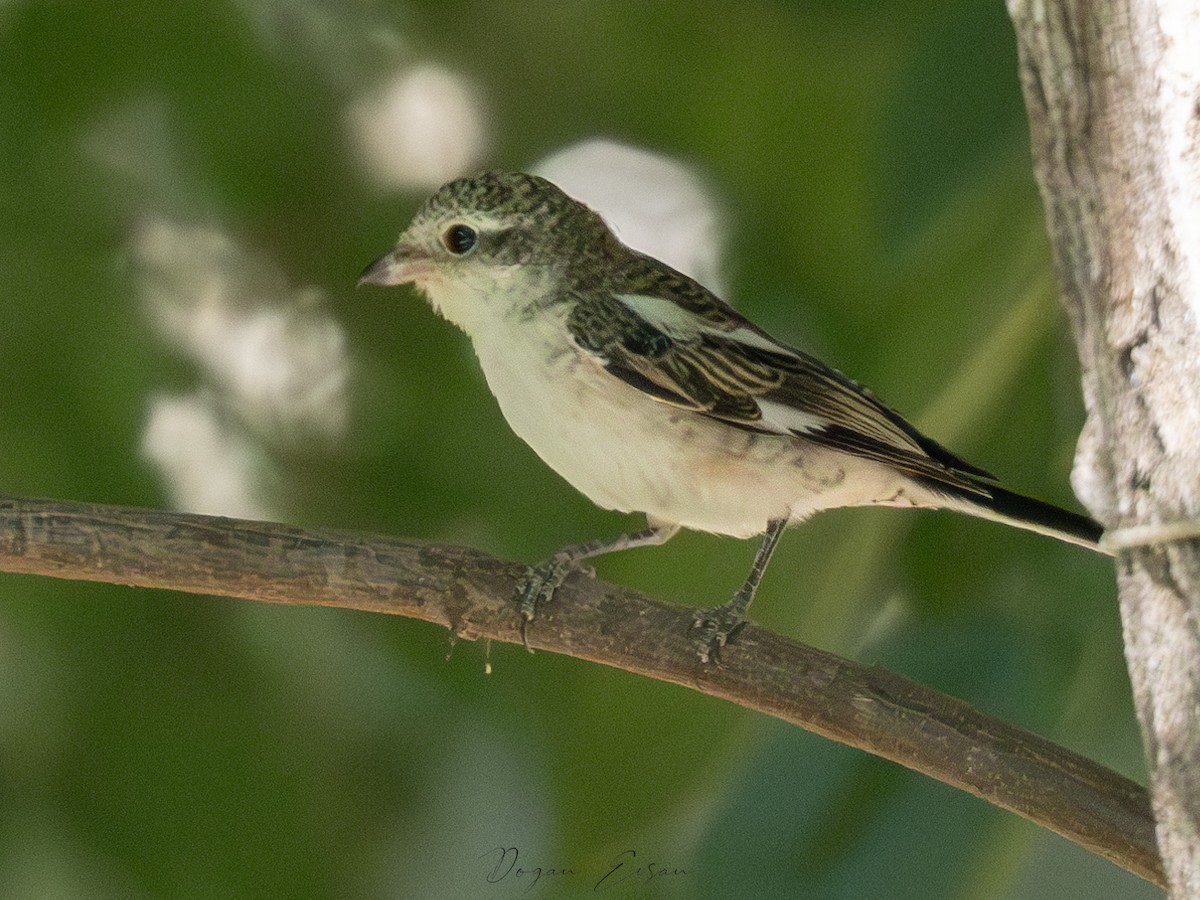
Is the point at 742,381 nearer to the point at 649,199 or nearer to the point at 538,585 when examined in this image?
the point at 538,585

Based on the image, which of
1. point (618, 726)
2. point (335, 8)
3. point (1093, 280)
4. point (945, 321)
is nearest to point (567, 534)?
point (618, 726)

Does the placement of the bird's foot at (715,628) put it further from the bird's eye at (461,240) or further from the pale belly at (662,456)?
the bird's eye at (461,240)

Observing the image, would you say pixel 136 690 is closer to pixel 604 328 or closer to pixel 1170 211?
pixel 604 328

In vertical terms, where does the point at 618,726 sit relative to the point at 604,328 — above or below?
below

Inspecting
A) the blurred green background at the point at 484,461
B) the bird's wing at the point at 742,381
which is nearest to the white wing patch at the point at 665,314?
the bird's wing at the point at 742,381

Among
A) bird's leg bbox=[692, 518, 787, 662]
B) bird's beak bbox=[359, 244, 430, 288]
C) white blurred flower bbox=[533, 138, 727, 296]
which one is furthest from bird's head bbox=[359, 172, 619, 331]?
bird's leg bbox=[692, 518, 787, 662]
